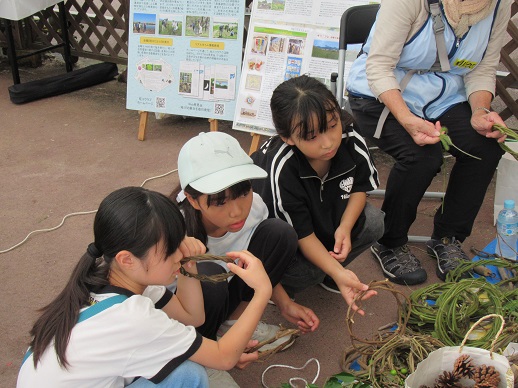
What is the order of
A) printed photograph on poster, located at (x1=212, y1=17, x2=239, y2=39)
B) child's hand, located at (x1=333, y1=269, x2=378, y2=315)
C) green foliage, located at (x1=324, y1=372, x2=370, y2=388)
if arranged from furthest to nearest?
printed photograph on poster, located at (x1=212, y1=17, x2=239, y2=39)
child's hand, located at (x1=333, y1=269, x2=378, y2=315)
green foliage, located at (x1=324, y1=372, x2=370, y2=388)

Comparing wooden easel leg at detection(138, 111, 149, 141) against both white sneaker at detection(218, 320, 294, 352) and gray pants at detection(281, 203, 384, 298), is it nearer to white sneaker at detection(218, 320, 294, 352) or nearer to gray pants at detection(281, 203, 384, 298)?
gray pants at detection(281, 203, 384, 298)

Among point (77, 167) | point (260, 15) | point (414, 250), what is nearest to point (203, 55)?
point (260, 15)

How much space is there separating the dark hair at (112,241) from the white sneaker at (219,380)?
22.5 inches

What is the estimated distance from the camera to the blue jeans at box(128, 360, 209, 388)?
66.3 inches

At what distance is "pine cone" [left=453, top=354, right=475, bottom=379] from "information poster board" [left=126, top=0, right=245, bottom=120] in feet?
8.26

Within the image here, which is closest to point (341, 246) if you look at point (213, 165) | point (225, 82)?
point (213, 165)

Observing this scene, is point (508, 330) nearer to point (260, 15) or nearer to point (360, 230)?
point (360, 230)

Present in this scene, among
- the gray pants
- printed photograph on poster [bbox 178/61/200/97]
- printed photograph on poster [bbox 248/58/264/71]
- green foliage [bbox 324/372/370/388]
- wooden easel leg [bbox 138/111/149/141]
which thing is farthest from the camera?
wooden easel leg [bbox 138/111/149/141]

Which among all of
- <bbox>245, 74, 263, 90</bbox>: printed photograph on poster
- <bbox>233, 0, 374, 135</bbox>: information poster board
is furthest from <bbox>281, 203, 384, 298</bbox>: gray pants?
<bbox>245, 74, 263, 90</bbox>: printed photograph on poster

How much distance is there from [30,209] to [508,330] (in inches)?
100

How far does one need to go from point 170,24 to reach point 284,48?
2.85 ft

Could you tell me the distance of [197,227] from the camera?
2.15m

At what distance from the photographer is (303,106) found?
85.7 inches

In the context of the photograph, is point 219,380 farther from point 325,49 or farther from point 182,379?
point 325,49
